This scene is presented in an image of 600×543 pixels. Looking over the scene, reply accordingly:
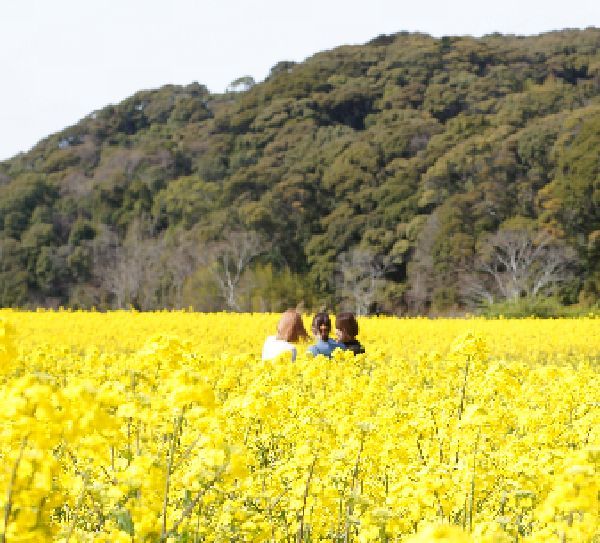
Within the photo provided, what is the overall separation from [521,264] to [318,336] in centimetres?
2827

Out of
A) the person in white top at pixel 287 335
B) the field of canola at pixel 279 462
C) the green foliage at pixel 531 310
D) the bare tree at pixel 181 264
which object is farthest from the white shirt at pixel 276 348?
the bare tree at pixel 181 264

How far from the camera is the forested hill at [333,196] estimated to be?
37531 mm

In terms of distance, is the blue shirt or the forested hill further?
the forested hill

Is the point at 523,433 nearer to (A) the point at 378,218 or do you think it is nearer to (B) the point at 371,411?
(B) the point at 371,411

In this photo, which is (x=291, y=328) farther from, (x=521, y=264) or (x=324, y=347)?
(x=521, y=264)

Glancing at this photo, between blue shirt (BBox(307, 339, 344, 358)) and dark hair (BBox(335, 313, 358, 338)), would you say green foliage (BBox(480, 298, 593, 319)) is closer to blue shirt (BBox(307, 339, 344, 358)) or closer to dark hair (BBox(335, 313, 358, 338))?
dark hair (BBox(335, 313, 358, 338))

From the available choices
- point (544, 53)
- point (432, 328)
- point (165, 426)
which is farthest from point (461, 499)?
point (544, 53)

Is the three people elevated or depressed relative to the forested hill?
depressed

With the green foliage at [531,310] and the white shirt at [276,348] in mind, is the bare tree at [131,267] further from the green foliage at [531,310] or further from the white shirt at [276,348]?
the white shirt at [276,348]

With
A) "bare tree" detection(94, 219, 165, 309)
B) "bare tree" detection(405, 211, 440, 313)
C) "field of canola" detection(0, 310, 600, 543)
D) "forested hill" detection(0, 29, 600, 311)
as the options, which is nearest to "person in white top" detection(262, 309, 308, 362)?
"field of canola" detection(0, 310, 600, 543)

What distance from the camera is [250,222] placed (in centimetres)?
4191

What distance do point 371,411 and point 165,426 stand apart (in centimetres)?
250

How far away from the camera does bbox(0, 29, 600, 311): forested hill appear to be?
3753cm

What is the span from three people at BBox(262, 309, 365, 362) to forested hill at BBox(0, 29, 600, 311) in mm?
27494
